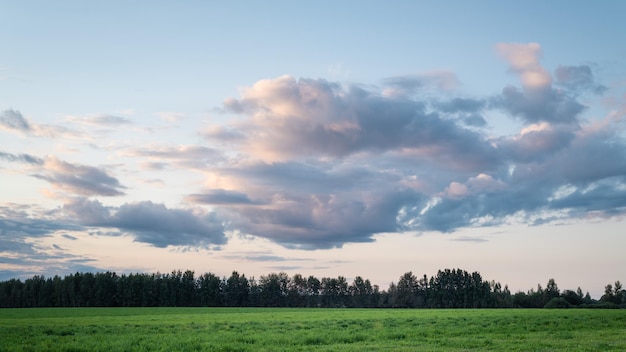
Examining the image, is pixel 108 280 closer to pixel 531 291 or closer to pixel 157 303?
pixel 157 303

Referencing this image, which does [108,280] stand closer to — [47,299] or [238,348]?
[47,299]

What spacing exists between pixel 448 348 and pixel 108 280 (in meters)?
169

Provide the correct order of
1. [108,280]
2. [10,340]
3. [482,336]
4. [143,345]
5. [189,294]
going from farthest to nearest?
[189,294] < [108,280] < [482,336] < [10,340] < [143,345]

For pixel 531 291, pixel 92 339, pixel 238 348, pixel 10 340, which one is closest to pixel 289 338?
pixel 238 348

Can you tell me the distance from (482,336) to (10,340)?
3055 centimetres

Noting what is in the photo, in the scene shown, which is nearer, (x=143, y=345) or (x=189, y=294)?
(x=143, y=345)

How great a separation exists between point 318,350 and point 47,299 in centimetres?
17706

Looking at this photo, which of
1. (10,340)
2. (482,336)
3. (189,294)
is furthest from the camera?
(189,294)

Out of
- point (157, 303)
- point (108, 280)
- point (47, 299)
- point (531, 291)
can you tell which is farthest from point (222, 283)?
point (531, 291)

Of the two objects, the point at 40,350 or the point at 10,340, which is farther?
the point at 10,340

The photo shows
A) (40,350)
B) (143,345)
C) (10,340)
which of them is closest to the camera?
(40,350)

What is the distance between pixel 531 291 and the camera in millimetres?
181375

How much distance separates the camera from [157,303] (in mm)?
177250

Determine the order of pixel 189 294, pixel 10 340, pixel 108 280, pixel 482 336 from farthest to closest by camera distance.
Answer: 1. pixel 189 294
2. pixel 108 280
3. pixel 482 336
4. pixel 10 340
